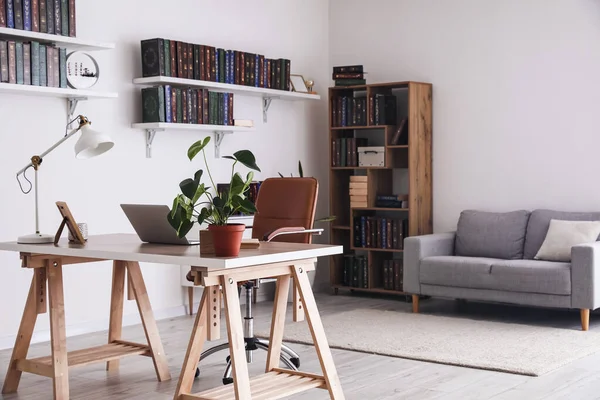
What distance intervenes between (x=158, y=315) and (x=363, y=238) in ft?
6.13

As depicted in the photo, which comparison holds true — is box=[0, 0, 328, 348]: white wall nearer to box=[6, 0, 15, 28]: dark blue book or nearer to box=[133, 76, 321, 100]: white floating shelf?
box=[133, 76, 321, 100]: white floating shelf

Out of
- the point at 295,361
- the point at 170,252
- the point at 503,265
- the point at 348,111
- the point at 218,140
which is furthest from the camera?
the point at 348,111

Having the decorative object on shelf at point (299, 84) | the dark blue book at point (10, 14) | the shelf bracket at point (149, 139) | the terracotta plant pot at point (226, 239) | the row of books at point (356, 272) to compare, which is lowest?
the row of books at point (356, 272)

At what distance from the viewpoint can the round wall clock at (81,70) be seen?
547 centimetres

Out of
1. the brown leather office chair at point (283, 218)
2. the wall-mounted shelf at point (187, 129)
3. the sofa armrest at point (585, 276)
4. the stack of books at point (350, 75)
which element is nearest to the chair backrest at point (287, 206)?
the brown leather office chair at point (283, 218)

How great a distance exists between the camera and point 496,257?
638cm

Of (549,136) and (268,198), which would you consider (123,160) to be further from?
(549,136)

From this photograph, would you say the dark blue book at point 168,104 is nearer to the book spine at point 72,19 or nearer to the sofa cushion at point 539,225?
the book spine at point 72,19

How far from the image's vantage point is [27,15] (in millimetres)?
5082

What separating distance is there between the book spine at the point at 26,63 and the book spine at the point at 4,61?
12 cm

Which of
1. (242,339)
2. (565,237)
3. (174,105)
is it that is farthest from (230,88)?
(242,339)

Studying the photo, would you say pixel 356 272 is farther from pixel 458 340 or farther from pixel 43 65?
pixel 43 65

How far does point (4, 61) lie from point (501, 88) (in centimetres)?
375

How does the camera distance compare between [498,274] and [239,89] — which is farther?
[239,89]
